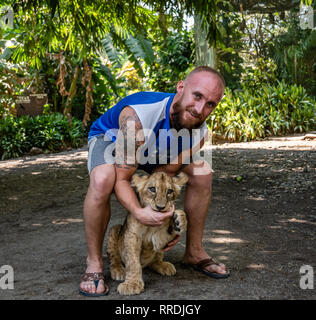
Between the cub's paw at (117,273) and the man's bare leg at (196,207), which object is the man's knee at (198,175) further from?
the cub's paw at (117,273)

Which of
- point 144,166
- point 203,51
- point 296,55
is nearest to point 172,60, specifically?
point 203,51

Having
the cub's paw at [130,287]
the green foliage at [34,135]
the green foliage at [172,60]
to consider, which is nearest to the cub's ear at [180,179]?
the cub's paw at [130,287]

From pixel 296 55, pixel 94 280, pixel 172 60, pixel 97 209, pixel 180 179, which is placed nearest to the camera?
pixel 94 280

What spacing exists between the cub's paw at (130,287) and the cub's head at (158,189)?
515mm

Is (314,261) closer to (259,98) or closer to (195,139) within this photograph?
Answer: (195,139)

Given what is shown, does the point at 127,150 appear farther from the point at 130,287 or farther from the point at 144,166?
the point at 130,287

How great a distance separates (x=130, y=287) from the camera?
8.35 ft

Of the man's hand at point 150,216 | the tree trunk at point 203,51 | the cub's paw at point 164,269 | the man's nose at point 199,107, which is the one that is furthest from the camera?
the tree trunk at point 203,51

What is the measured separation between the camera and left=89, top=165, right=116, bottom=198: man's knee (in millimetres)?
2684

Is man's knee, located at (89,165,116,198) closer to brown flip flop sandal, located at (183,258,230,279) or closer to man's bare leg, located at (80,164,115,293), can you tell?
man's bare leg, located at (80,164,115,293)

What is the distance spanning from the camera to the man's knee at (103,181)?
268cm

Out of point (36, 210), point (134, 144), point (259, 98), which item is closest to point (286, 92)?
point (259, 98)

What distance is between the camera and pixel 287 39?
14398mm

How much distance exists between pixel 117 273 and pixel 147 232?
422 millimetres
